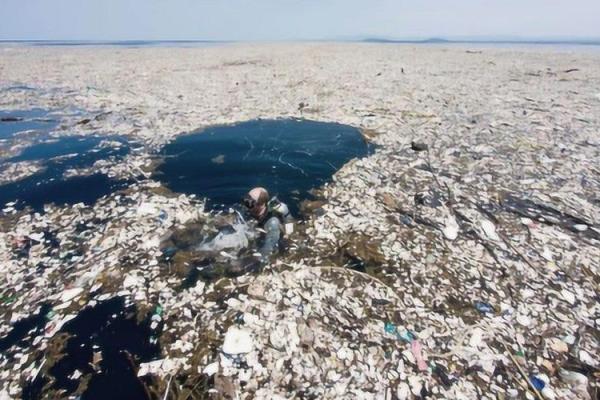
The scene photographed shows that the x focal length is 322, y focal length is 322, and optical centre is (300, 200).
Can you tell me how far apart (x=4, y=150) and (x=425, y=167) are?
10.5 meters

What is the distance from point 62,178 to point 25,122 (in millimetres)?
6355

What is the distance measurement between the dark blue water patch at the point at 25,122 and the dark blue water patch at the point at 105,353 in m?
9.03

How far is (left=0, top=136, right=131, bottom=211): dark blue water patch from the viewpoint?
599 centimetres

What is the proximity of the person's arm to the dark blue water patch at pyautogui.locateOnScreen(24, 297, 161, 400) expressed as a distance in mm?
1658

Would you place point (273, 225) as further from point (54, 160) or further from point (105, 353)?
point (54, 160)

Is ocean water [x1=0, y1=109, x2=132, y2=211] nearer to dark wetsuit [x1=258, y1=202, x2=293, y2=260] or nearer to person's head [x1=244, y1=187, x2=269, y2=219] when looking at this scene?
person's head [x1=244, y1=187, x2=269, y2=219]

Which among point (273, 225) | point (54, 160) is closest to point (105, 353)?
point (273, 225)

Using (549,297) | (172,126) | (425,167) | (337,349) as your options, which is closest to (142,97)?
(172,126)

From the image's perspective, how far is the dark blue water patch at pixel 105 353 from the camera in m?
2.92

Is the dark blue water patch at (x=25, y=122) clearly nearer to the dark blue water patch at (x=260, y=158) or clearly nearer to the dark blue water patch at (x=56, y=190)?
the dark blue water patch at (x=56, y=190)

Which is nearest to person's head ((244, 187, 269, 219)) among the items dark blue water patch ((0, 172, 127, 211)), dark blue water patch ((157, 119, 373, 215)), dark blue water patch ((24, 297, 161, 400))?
dark blue water patch ((157, 119, 373, 215))

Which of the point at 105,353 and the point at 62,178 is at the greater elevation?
the point at 62,178

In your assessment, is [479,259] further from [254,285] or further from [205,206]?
[205,206]

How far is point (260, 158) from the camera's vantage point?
25.3 ft
